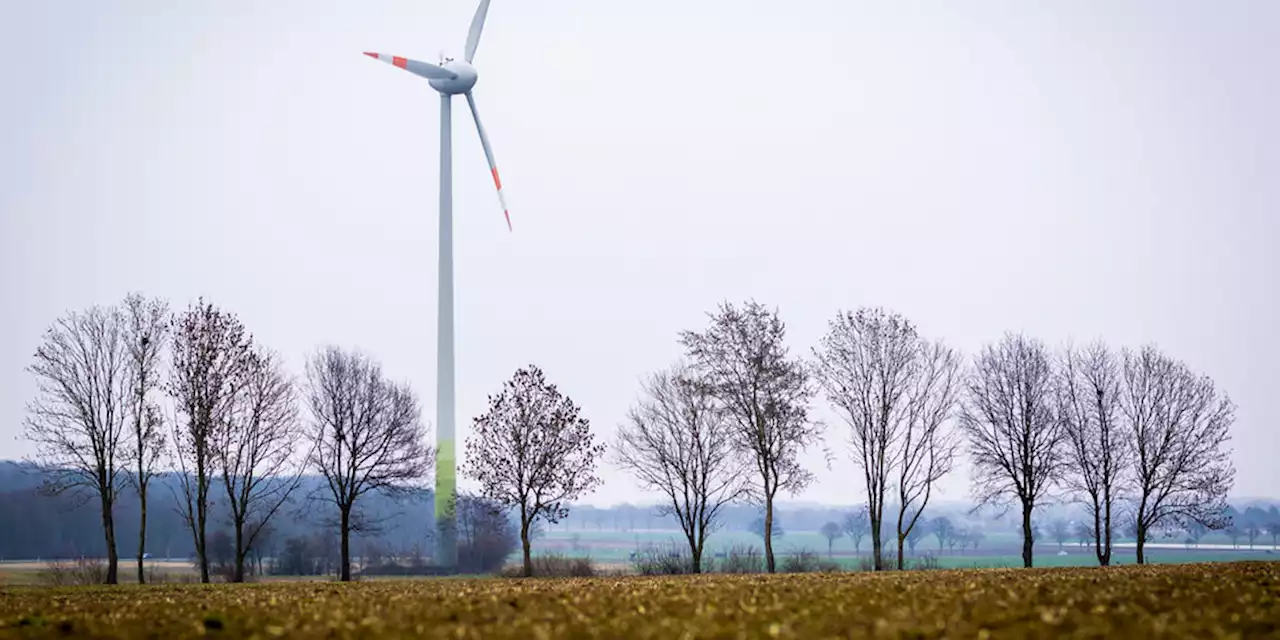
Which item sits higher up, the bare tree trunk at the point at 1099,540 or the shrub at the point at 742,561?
the bare tree trunk at the point at 1099,540

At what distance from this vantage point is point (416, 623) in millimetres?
11938

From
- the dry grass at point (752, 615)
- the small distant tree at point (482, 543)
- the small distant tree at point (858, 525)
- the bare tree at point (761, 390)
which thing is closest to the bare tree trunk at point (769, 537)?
the bare tree at point (761, 390)

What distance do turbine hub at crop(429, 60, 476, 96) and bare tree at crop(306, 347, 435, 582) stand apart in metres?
19.7

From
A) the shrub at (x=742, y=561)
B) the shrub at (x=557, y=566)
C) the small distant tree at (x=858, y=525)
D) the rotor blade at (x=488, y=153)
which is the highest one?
the rotor blade at (x=488, y=153)

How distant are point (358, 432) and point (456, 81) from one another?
82.0ft

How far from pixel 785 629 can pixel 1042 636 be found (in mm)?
2497

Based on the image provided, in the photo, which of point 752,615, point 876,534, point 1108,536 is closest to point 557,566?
point 876,534

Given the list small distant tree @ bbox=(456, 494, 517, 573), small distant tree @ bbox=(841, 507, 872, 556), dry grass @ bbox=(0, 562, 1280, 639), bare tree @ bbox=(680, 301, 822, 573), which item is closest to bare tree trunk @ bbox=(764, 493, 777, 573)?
bare tree @ bbox=(680, 301, 822, 573)

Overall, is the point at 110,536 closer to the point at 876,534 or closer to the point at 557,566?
the point at 557,566

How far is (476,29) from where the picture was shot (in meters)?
71.1

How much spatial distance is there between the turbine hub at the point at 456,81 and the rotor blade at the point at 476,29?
1.88 metres

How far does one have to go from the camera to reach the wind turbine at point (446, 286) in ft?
204

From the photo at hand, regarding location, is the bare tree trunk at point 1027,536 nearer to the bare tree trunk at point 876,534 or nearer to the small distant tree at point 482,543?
the bare tree trunk at point 876,534

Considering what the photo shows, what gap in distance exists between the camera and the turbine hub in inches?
2699
